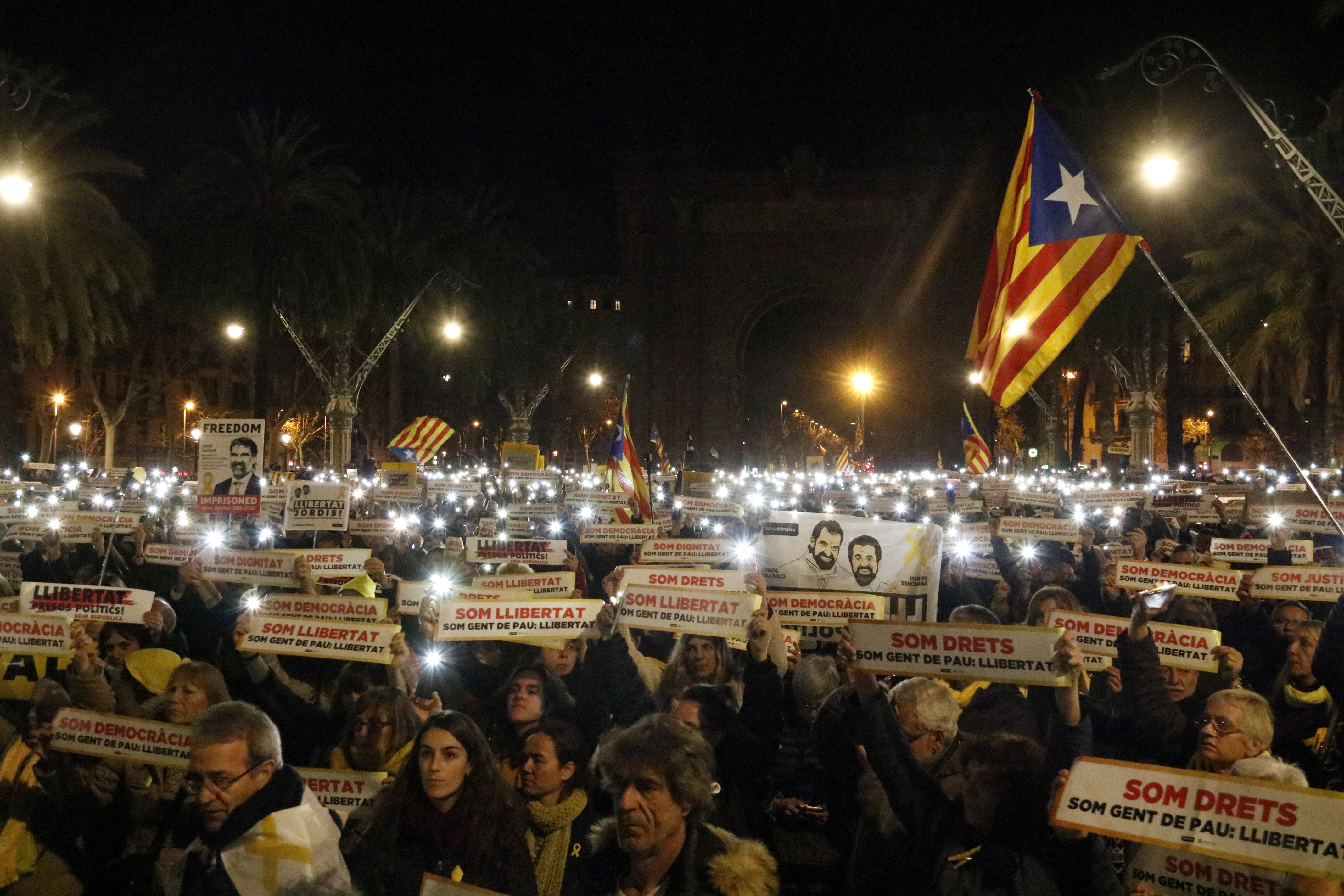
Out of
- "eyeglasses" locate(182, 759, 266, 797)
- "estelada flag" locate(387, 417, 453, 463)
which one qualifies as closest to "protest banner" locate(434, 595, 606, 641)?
"eyeglasses" locate(182, 759, 266, 797)

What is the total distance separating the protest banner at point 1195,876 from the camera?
3.36m

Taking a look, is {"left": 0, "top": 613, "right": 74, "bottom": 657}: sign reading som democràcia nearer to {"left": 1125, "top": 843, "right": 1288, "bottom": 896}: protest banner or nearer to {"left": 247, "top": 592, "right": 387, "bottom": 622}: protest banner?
{"left": 247, "top": 592, "right": 387, "bottom": 622}: protest banner

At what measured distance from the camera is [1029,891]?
3428 mm

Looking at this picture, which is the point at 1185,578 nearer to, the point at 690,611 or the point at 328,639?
the point at 690,611

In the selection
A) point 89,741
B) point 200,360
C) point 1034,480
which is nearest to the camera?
point 89,741

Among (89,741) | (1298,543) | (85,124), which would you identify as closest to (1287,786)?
(89,741)

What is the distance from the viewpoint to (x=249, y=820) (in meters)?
3.53

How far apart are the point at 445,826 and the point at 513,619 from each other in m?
2.39

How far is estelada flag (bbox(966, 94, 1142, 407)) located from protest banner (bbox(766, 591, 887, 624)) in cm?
147

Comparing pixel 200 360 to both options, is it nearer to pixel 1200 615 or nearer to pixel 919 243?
pixel 919 243

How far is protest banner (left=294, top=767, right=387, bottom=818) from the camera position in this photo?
462 cm

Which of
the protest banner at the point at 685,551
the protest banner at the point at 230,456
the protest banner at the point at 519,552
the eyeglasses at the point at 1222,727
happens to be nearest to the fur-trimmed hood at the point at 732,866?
the eyeglasses at the point at 1222,727

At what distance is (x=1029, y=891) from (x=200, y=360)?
75.2 m

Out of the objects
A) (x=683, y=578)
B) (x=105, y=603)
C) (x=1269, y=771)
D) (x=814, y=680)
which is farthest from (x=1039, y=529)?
(x=105, y=603)
